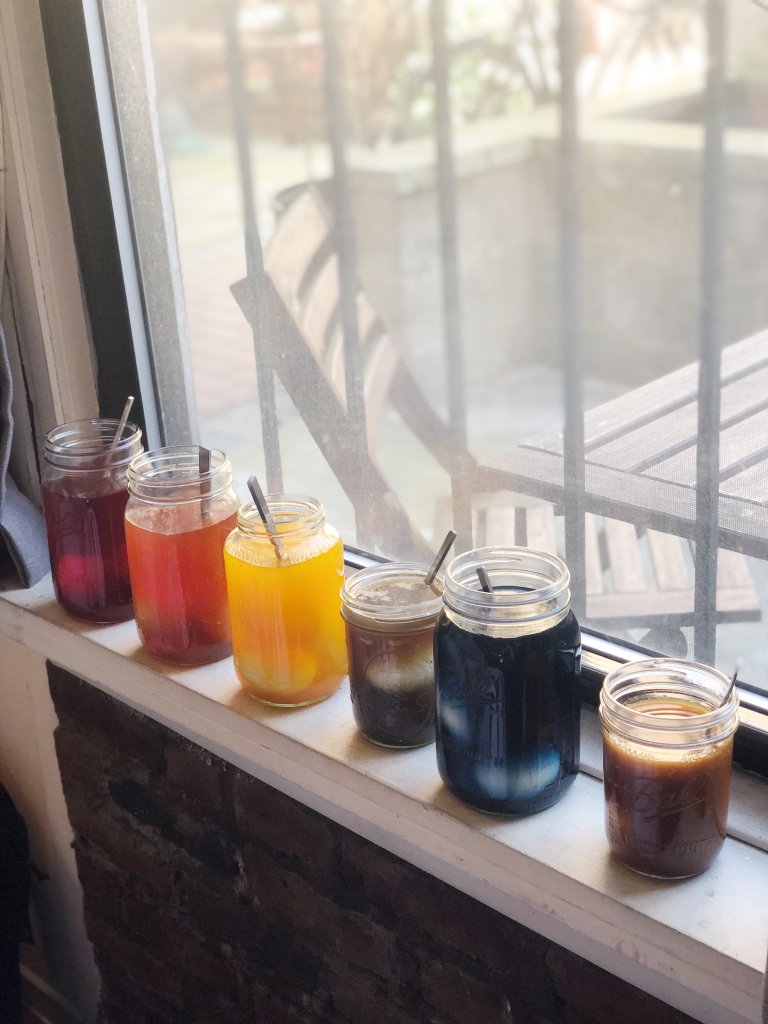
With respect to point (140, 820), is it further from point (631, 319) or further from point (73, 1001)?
point (631, 319)

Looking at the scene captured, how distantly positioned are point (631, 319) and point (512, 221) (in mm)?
825

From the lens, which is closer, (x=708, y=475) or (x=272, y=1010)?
(x=708, y=475)

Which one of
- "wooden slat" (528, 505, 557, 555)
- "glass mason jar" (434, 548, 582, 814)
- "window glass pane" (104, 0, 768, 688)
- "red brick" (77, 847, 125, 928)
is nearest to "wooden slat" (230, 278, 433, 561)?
"window glass pane" (104, 0, 768, 688)

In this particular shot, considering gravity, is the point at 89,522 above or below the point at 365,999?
above

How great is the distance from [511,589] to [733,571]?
0.28m

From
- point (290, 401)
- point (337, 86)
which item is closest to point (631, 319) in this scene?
point (337, 86)

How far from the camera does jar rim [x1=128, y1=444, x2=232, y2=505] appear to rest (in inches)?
36.8

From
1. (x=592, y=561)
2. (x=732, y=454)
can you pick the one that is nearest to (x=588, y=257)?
(x=592, y=561)

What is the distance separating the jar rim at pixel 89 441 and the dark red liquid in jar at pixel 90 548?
0.08 feet

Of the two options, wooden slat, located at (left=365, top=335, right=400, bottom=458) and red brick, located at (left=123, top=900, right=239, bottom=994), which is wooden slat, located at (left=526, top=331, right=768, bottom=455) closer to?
wooden slat, located at (left=365, top=335, right=400, bottom=458)

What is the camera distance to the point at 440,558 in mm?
806

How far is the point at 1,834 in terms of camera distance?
51.1 inches

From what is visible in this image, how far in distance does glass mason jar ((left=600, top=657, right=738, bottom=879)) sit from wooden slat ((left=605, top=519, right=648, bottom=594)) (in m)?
0.24

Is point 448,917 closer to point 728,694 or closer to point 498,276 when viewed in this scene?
Result: point 728,694
